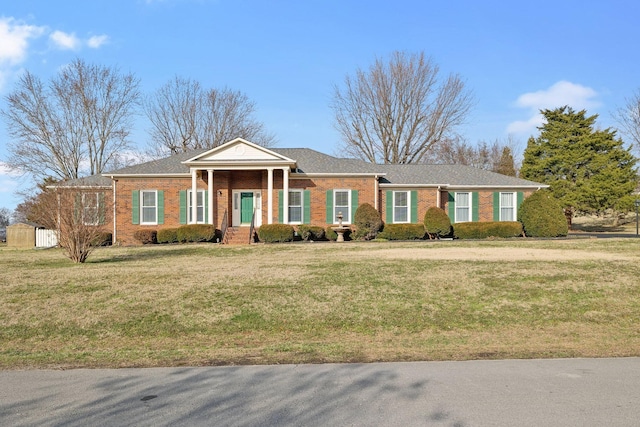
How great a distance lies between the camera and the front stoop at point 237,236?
80.5 feet

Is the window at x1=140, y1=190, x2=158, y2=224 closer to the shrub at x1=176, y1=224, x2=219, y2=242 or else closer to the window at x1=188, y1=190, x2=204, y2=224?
the window at x1=188, y1=190, x2=204, y2=224

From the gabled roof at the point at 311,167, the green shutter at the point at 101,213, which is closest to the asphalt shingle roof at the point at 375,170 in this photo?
the gabled roof at the point at 311,167

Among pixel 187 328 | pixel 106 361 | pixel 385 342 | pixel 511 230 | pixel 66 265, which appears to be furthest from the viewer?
pixel 511 230

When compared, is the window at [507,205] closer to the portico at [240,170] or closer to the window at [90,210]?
the portico at [240,170]

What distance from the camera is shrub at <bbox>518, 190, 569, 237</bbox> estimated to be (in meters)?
24.9

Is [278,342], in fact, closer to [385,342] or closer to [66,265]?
[385,342]

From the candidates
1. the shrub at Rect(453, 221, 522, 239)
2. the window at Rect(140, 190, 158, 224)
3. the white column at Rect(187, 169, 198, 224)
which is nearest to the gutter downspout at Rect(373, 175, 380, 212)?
the shrub at Rect(453, 221, 522, 239)

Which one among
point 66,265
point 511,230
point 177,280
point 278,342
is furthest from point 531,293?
point 511,230

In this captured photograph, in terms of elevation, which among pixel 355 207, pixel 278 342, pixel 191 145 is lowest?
pixel 278 342

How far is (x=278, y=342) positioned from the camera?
862cm

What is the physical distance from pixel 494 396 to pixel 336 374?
1.71 meters

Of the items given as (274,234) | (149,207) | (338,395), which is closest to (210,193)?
(149,207)

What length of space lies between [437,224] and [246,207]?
9820 millimetres

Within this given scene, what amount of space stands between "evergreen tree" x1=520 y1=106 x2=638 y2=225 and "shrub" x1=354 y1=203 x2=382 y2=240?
2342cm
